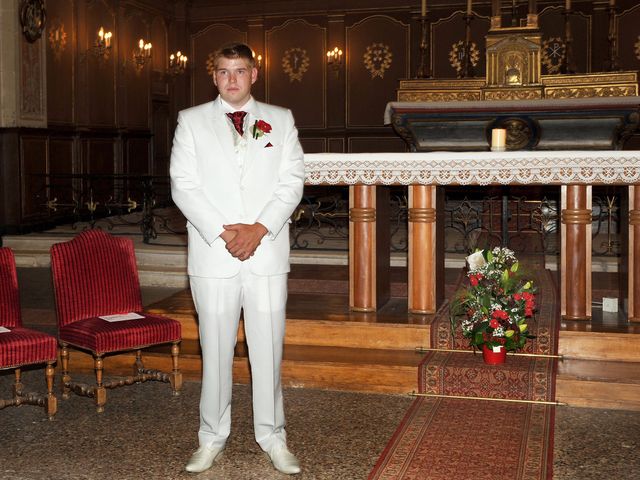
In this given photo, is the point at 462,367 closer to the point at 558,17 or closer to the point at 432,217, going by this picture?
the point at 432,217

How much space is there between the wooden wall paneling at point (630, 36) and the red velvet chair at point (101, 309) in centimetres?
1127

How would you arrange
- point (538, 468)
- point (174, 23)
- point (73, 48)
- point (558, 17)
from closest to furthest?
point (538, 468), point (73, 48), point (558, 17), point (174, 23)

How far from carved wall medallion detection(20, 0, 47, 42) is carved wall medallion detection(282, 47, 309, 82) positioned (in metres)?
4.94

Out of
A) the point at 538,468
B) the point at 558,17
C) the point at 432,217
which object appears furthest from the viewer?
the point at 558,17

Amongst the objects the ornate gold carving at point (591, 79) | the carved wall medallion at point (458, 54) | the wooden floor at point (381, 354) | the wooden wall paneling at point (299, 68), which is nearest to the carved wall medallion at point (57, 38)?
the wooden wall paneling at point (299, 68)

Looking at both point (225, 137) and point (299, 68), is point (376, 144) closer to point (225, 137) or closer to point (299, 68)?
point (299, 68)

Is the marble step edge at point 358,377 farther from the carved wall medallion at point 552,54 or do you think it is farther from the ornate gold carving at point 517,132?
the carved wall medallion at point 552,54

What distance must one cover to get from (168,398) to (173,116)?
465 inches

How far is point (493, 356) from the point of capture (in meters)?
4.97

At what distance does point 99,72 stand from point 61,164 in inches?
69.4

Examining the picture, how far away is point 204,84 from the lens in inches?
639

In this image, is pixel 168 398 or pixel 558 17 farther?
pixel 558 17

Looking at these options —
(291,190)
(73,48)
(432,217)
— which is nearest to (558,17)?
(73,48)

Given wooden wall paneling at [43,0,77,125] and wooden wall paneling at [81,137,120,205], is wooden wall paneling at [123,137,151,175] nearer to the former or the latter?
wooden wall paneling at [81,137,120,205]
